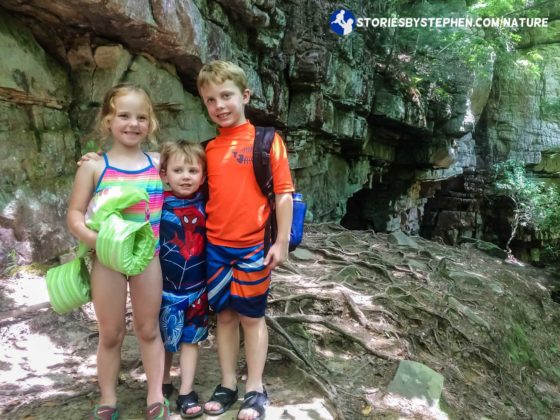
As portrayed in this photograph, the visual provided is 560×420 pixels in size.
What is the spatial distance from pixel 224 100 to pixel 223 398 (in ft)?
5.42

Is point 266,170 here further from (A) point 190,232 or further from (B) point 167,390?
(B) point 167,390

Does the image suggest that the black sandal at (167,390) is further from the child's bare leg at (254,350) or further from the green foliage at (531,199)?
the green foliage at (531,199)

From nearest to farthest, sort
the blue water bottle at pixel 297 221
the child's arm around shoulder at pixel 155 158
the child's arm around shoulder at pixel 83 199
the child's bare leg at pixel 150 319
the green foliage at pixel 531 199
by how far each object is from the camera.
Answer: the child's arm around shoulder at pixel 83 199, the child's bare leg at pixel 150 319, the child's arm around shoulder at pixel 155 158, the blue water bottle at pixel 297 221, the green foliage at pixel 531 199

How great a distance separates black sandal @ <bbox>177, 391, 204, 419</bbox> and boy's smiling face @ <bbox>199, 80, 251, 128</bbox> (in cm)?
152

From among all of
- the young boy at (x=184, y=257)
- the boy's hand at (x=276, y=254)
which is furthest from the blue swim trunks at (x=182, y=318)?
the boy's hand at (x=276, y=254)

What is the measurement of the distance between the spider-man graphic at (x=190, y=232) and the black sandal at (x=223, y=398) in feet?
2.58

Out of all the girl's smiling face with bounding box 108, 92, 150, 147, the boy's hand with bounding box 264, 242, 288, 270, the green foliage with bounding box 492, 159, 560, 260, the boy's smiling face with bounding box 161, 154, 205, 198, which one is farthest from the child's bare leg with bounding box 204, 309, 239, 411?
the green foliage with bounding box 492, 159, 560, 260

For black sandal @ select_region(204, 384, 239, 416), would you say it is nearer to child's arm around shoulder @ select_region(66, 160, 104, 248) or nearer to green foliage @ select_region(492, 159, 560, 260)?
child's arm around shoulder @ select_region(66, 160, 104, 248)

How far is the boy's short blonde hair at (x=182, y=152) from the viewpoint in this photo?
214cm

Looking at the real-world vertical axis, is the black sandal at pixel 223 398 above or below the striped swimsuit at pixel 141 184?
below

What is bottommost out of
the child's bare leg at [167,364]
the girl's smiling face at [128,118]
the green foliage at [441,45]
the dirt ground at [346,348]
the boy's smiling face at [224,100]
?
the dirt ground at [346,348]

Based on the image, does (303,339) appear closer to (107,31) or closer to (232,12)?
(107,31)

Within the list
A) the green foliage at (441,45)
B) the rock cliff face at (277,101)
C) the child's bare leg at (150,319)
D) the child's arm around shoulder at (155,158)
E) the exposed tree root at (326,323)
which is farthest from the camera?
the green foliage at (441,45)

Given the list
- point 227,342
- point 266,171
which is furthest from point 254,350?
point 266,171
